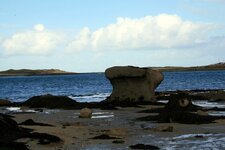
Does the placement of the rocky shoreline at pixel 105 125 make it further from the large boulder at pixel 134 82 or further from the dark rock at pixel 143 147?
the large boulder at pixel 134 82

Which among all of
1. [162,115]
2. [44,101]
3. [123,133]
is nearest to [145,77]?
[44,101]

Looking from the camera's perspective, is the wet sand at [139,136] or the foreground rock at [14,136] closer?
the foreground rock at [14,136]

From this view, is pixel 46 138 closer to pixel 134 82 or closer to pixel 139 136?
pixel 139 136

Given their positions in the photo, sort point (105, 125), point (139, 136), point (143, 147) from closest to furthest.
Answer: point (143, 147) < point (139, 136) < point (105, 125)

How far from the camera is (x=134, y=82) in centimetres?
3722

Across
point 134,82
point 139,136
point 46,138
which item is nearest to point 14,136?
point 46,138

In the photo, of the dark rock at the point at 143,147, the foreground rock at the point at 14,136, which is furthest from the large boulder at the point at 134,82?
Answer: the dark rock at the point at 143,147

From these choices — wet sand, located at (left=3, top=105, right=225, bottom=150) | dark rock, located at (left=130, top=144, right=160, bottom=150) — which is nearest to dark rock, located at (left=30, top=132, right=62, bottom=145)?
wet sand, located at (left=3, top=105, right=225, bottom=150)

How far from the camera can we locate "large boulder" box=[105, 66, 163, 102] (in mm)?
37031

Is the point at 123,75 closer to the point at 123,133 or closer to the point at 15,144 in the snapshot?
the point at 123,133

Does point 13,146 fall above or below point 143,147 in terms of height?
above

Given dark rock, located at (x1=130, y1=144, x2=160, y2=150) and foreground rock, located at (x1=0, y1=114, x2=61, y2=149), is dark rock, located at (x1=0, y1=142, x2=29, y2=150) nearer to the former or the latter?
foreground rock, located at (x1=0, y1=114, x2=61, y2=149)

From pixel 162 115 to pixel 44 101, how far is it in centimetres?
1592

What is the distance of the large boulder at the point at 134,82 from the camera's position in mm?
37031
